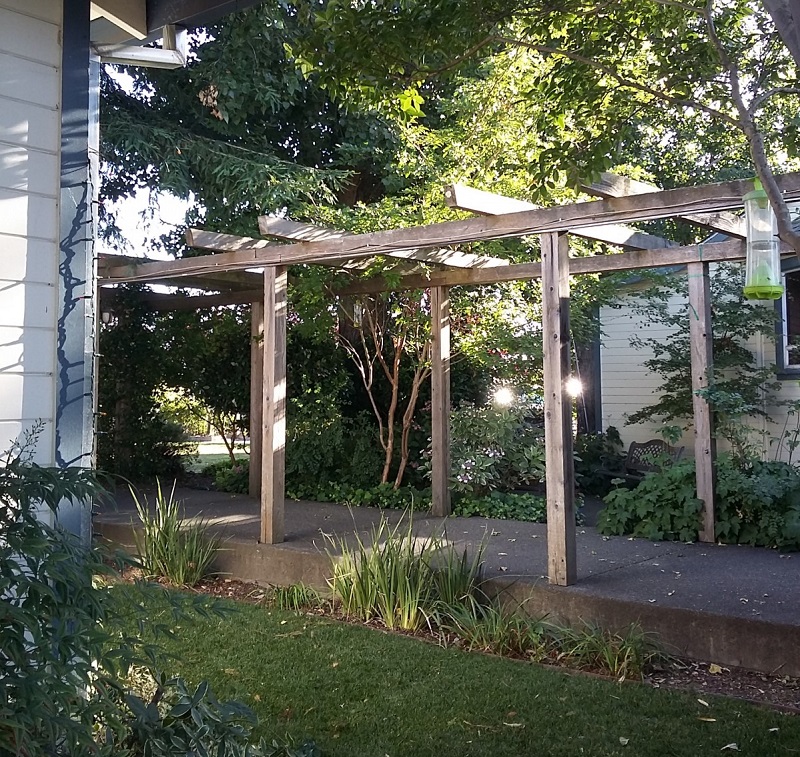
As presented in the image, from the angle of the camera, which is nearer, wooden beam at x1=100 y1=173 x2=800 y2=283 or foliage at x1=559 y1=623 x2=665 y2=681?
foliage at x1=559 y1=623 x2=665 y2=681

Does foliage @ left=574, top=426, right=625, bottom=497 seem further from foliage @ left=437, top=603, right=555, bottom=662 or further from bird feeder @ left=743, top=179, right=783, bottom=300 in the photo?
bird feeder @ left=743, top=179, right=783, bottom=300

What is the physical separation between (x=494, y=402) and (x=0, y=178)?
7.72 meters

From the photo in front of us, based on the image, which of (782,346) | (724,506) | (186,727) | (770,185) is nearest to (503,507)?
(724,506)

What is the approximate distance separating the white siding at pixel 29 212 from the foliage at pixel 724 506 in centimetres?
551

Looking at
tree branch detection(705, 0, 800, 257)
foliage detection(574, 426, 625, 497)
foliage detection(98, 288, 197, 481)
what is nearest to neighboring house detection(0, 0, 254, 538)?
tree branch detection(705, 0, 800, 257)

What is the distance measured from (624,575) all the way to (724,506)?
1.90 metres

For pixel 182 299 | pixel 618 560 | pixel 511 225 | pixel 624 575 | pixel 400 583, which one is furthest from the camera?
pixel 182 299

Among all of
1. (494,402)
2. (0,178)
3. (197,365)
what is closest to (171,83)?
(197,365)

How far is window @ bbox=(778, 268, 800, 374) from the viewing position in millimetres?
10750

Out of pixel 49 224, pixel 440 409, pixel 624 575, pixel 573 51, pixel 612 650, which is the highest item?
pixel 573 51

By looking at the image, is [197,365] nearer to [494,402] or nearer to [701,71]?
[494,402]

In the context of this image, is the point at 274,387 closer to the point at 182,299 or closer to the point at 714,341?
the point at 182,299

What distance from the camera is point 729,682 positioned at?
4.45 metres

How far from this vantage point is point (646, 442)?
12.4m
